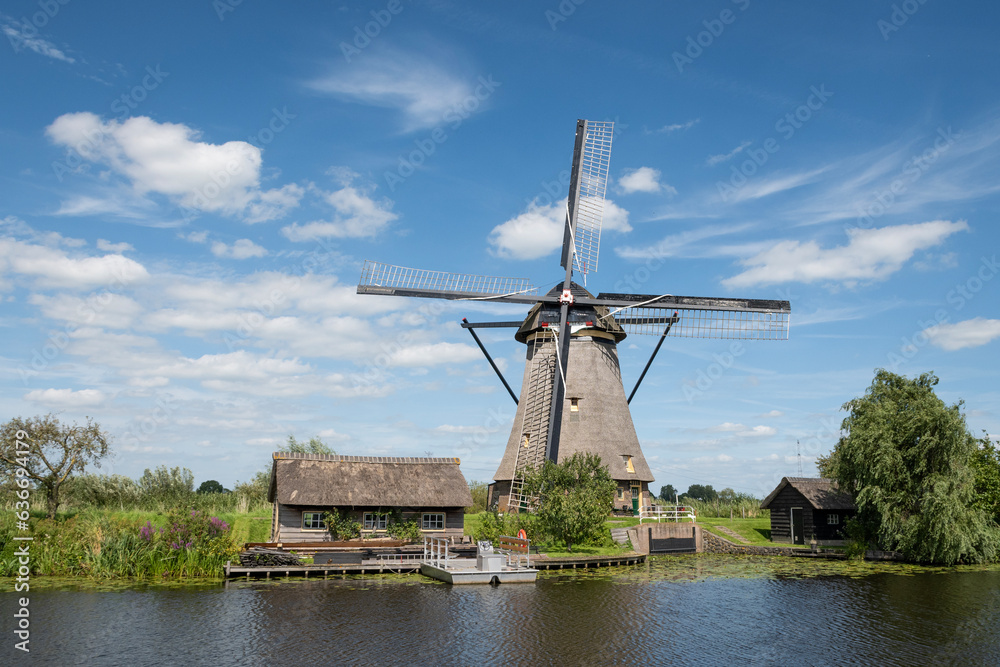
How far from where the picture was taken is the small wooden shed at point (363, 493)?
24.8m

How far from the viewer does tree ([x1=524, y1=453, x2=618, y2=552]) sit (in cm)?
2611

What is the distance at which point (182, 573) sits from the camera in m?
20.3

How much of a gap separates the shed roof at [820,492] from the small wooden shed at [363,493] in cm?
1485

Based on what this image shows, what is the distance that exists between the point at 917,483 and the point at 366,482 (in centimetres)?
2055

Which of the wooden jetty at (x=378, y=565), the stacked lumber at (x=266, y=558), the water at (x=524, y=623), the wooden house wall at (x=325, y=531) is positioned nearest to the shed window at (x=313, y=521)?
the wooden house wall at (x=325, y=531)

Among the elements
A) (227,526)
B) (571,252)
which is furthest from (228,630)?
(571,252)

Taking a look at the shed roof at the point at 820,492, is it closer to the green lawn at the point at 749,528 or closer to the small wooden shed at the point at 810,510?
the small wooden shed at the point at 810,510

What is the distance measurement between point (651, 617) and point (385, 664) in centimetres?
661

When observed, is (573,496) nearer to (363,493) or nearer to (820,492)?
(363,493)

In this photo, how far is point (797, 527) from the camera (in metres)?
31.4

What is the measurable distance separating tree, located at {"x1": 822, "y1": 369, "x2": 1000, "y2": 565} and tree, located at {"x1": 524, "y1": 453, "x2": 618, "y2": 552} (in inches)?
379

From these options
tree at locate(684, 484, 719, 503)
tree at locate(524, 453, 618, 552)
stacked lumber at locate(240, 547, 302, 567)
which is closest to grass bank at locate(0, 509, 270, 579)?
stacked lumber at locate(240, 547, 302, 567)

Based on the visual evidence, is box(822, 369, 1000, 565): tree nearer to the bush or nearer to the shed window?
the bush

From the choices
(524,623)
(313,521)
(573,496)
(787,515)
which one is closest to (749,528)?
(787,515)
